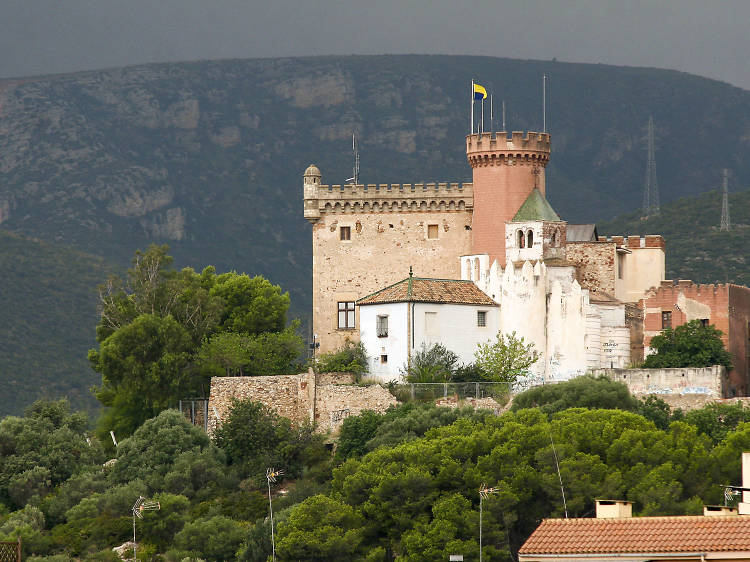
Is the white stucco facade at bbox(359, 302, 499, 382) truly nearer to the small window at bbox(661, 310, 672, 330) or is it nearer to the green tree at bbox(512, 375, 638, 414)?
the green tree at bbox(512, 375, 638, 414)

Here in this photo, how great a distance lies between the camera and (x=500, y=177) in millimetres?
69125

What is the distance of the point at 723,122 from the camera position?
185875 mm

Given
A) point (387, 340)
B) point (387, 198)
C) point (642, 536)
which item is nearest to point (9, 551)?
point (387, 340)

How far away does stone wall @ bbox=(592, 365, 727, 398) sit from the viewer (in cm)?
6259

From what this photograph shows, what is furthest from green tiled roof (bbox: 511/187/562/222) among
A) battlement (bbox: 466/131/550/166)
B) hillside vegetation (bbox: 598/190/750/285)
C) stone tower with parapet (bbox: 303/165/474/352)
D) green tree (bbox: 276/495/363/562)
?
hillside vegetation (bbox: 598/190/750/285)

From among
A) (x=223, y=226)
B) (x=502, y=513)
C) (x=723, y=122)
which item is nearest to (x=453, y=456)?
(x=502, y=513)

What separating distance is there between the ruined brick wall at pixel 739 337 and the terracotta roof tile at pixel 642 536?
93.6ft

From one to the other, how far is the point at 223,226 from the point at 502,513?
111m

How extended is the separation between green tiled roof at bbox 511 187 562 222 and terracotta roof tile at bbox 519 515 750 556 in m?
30.7

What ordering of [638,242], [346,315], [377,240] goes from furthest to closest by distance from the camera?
[377,240] < [346,315] < [638,242]

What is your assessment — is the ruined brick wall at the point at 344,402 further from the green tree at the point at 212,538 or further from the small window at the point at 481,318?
the green tree at the point at 212,538

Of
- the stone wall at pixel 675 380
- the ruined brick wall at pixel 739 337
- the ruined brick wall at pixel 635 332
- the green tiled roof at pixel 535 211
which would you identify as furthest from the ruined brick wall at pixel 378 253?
the ruined brick wall at pixel 739 337

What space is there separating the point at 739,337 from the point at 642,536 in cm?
3122

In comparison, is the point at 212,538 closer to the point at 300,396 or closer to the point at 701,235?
the point at 300,396
